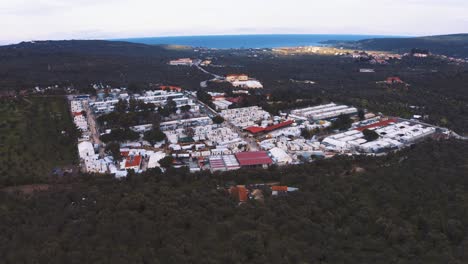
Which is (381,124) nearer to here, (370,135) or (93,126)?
(370,135)

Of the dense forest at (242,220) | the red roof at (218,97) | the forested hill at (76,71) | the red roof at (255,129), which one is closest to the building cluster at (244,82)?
the forested hill at (76,71)

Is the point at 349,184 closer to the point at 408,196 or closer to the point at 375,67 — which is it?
the point at 408,196

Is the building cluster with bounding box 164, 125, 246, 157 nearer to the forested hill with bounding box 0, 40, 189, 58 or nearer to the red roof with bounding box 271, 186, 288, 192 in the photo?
the red roof with bounding box 271, 186, 288, 192

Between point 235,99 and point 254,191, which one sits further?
point 235,99

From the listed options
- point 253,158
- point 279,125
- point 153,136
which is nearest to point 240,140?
point 253,158

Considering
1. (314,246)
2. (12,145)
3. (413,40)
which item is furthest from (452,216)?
(413,40)

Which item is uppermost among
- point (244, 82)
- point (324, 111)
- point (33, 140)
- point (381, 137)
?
point (244, 82)

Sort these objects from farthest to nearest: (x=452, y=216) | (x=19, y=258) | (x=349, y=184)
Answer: (x=349, y=184)
(x=452, y=216)
(x=19, y=258)

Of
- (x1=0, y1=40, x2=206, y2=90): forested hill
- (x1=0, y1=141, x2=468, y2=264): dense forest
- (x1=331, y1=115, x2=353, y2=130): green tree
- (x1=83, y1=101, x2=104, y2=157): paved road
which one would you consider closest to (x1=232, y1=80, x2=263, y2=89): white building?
(x1=0, y1=40, x2=206, y2=90): forested hill
